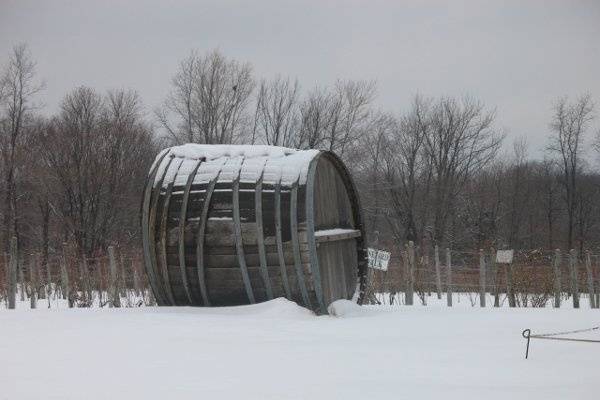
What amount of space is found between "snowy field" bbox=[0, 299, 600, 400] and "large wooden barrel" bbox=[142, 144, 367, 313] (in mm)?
345

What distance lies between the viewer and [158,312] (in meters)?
8.46

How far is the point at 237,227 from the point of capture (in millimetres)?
8273

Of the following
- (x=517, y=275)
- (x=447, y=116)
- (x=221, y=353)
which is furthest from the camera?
(x=447, y=116)

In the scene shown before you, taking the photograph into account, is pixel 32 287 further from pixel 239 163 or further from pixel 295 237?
pixel 295 237

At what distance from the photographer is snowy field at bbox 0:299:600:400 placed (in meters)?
4.27

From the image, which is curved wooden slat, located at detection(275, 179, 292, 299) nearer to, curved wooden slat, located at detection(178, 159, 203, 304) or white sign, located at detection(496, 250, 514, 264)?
curved wooden slat, located at detection(178, 159, 203, 304)

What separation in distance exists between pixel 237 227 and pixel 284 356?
299 cm

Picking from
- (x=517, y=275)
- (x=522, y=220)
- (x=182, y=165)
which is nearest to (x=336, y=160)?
(x=182, y=165)

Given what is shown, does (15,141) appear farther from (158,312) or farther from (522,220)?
(522,220)

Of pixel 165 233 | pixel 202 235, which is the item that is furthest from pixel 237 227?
pixel 165 233

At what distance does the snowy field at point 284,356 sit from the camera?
14.0 ft

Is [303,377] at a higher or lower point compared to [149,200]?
lower

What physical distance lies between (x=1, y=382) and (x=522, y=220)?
43.7 meters

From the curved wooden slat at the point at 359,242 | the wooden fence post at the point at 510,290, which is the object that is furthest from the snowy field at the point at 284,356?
the wooden fence post at the point at 510,290
